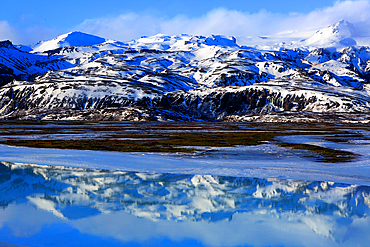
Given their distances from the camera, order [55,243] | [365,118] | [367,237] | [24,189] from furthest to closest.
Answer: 1. [365,118]
2. [24,189]
3. [367,237]
4. [55,243]

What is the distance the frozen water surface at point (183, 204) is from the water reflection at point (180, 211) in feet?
0.14

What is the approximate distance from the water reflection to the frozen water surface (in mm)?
41

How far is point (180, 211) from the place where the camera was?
1612cm

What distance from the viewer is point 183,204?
680 inches

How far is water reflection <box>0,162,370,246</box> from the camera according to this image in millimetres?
12742

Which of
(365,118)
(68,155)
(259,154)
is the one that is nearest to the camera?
(68,155)

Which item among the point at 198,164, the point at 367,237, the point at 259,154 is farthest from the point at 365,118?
the point at 367,237

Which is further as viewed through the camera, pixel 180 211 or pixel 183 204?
pixel 183 204

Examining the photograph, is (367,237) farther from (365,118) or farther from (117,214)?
(365,118)

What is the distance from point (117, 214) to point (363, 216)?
11079 millimetres

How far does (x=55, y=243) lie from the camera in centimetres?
1184

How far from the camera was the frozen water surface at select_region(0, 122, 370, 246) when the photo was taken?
42.1 ft

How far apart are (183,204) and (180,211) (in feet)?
3.82

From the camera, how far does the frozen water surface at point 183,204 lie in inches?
505
